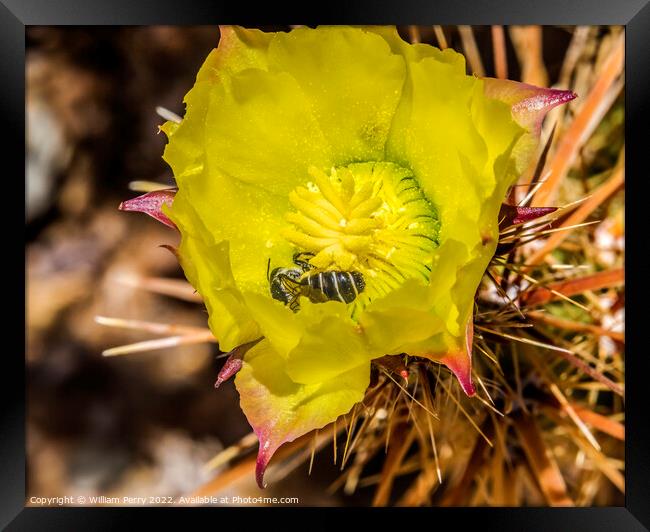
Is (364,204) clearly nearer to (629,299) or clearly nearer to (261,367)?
(261,367)

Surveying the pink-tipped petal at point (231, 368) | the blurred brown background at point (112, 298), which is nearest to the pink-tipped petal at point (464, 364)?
the pink-tipped petal at point (231, 368)

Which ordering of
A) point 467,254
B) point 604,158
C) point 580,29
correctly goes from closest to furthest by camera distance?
point 467,254, point 580,29, point 604,158

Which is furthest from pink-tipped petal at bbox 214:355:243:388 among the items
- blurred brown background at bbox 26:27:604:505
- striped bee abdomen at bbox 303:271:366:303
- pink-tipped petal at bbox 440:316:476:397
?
blurred brown background at bbox 26:27:604:505

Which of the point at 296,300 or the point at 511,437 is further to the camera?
the point at 511,437

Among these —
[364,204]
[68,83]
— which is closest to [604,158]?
[364,204]

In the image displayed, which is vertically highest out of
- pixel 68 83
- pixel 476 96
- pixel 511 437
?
pixel 68 83

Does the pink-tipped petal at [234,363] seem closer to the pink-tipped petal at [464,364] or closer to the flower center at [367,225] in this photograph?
the flower center at [367,225]
